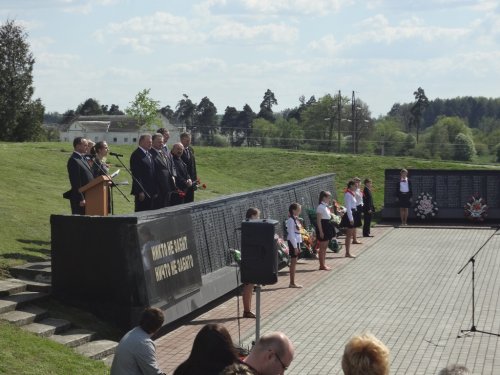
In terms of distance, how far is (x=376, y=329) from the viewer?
1502 cm

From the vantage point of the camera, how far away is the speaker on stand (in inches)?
489

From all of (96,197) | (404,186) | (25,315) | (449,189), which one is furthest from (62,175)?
(25,315)

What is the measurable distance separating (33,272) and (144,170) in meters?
3.63

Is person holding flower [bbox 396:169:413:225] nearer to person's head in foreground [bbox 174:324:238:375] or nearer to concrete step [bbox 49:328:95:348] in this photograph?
concrete step [bbox 49:328:95:348]

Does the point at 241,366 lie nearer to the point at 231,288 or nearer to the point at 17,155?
the point at 231,288

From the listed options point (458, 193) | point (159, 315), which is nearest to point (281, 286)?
point (159, 315)

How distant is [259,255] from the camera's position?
41.1ft

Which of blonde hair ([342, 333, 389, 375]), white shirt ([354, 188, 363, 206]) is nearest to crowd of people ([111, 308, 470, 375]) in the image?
blonde hair ([342, 333, 389, 375])

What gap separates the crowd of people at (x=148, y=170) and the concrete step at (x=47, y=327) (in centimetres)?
331

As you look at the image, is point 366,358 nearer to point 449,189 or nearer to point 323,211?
point 323,211

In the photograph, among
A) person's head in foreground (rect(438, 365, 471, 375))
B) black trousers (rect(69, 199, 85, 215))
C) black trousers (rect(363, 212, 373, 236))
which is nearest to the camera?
person's head in foreground (rect(438, 365, 471, 375))

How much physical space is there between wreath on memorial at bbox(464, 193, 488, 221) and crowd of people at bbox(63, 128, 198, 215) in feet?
48.2

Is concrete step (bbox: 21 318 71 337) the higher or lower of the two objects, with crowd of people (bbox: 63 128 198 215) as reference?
lower

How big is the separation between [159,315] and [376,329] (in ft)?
21.4
